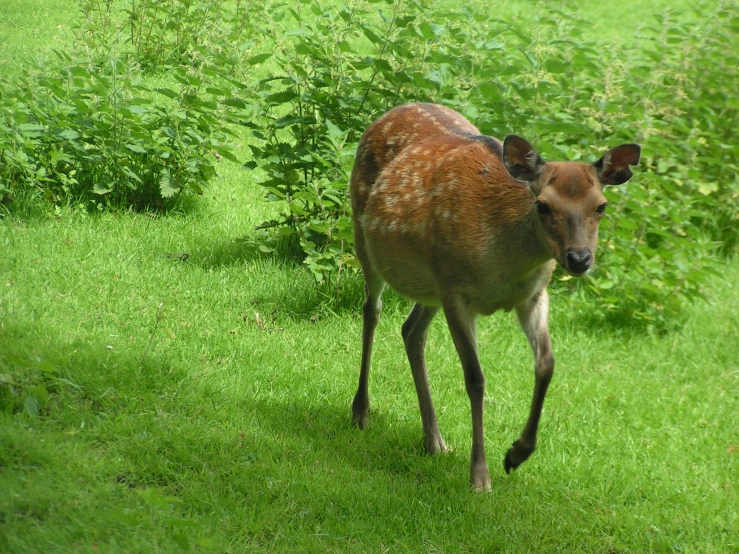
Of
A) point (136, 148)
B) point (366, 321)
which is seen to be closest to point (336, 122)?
point (136, 148)

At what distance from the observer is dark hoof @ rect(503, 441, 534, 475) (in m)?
5.58

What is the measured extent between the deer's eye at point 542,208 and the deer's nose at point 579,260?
0.94ft

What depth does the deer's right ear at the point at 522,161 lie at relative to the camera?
5340 mm

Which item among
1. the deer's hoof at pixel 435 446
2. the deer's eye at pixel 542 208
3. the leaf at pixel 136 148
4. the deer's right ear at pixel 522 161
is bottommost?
the deer's hoof at pixel 435 446

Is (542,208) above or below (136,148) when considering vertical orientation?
above

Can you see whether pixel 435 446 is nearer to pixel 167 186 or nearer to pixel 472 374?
pixel 472 374

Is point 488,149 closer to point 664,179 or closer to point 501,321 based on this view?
point 501,321

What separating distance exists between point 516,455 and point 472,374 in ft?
1.66

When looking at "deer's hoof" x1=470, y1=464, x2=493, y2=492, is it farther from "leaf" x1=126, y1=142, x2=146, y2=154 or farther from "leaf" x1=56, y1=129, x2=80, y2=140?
"leaf" x1=56, y1=129, x2=80, y2=140

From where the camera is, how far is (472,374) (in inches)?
225

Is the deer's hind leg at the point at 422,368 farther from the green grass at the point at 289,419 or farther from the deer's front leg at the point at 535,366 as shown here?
the deer's front leg at the point at 535,366

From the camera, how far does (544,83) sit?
860cm

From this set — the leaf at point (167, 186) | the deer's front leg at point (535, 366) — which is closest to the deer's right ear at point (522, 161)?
the deer's front leg at point (535, 366)

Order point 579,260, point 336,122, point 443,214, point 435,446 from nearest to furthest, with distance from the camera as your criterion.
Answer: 1. point 579,260
2. point 443,214
3. point 435,446
4. point 336,122
